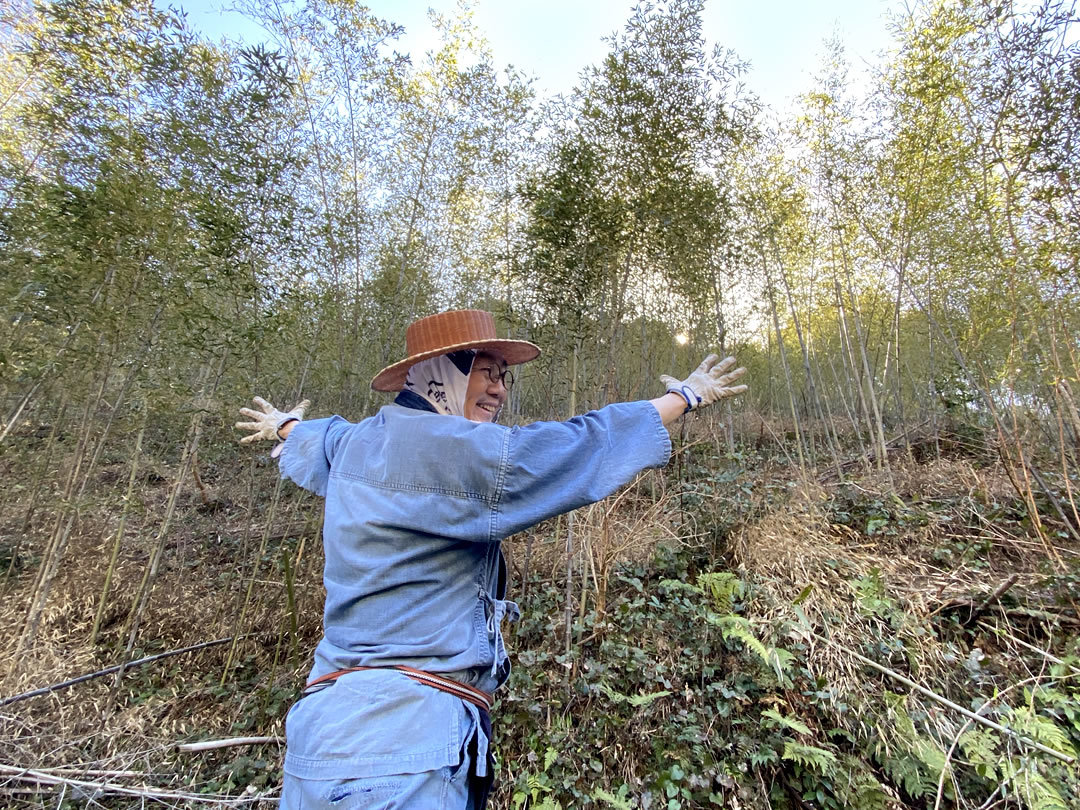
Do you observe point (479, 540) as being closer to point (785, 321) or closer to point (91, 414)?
point (91, 414)

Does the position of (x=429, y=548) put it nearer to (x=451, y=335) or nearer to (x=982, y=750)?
(x=451, y=335)

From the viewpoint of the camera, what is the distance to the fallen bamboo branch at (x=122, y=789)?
2.15 metres

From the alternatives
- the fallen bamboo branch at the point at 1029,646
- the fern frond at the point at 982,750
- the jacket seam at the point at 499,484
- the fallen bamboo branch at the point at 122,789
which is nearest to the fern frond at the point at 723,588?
the fern frond at the point at 982,750

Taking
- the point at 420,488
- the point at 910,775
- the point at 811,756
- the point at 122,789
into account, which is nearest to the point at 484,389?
the point at 420,488

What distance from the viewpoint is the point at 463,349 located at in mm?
1173

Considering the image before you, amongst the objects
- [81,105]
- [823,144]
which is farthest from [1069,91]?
[81,105]

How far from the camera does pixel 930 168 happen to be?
3789 millimetres

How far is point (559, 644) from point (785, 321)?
710cm

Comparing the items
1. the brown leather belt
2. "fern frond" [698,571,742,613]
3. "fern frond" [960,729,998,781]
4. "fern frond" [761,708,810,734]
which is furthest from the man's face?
"fern frond" [960,729,998,781]

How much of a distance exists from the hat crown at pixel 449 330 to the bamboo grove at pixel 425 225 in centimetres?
211

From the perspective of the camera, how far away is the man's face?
1231 millimetres

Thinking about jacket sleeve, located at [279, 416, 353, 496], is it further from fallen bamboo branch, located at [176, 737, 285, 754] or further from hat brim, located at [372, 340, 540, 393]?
fallen bamboo branch, located at [176, 737, 285, 754]

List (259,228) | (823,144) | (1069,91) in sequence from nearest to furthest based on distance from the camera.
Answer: (1069,91) → (259,228) → (823,144)

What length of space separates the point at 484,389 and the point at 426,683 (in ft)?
2.21
